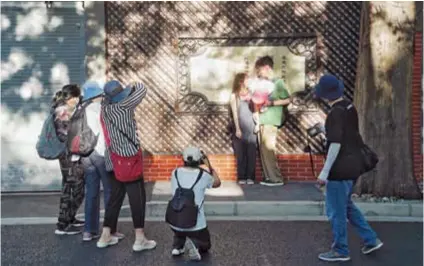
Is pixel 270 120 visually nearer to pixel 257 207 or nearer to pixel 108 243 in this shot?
pixel 257 207

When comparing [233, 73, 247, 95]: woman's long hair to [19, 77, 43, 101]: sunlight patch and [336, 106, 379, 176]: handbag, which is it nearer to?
[19, 77, 43, 101]: sunlight patch

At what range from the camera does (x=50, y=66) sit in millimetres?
9508

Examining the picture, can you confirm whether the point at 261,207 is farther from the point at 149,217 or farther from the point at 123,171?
the point at 123,171

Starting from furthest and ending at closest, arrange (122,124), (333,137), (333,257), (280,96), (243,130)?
(243,130) < (280,96) < (122,124) < (333,257) < (333,137)

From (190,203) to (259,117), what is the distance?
3.50m

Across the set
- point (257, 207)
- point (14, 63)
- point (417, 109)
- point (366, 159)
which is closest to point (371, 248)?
point (366, 159)

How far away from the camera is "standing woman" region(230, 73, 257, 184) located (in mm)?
9273

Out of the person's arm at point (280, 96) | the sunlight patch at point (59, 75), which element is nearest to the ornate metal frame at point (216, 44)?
the person's arm at point (280, 96)

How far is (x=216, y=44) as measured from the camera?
31.4 ft

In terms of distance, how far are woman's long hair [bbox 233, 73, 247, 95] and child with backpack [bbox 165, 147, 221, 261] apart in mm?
3296

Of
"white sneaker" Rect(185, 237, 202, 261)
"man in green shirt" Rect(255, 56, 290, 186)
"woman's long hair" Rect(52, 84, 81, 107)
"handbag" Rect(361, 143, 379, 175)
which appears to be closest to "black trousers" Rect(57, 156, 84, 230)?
"woman's long hair" Rect(52, 84, 81, 107)

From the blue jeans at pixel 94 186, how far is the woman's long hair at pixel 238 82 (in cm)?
318

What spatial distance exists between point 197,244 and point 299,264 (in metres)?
0.98

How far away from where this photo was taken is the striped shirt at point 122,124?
616 cm
